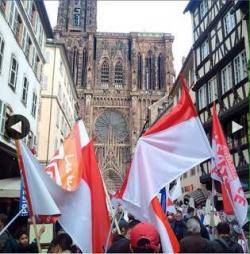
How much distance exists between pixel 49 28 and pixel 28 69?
5588 millimetres

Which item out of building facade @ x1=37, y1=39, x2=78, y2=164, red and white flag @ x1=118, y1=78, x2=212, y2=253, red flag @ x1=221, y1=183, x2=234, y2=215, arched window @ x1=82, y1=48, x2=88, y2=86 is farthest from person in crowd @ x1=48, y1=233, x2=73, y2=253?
arched window @ x1=82, y1=48, x2=88, y2=86

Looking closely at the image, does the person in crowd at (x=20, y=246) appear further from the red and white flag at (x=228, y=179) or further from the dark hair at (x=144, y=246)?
the red and white flag at (x=228, y=179)

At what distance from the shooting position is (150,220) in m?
4.64

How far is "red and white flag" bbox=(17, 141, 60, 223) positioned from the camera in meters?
4.39

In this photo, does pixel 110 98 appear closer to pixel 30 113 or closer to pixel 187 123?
pixel 30 113

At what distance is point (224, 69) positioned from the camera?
59.0 feet

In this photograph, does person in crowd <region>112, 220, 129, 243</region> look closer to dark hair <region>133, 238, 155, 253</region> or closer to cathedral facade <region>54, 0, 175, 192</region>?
dark hair <region>133, 238, 155, 253</region>

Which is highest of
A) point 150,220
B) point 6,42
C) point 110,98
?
point 110,98

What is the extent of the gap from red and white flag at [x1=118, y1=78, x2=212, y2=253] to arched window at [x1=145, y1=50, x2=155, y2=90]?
54704 mm

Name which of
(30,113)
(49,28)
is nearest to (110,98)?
(49,28)

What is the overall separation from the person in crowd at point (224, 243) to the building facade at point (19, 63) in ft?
37.9

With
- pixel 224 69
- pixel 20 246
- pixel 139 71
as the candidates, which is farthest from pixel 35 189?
pixel 139 71

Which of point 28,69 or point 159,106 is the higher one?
point 159,106

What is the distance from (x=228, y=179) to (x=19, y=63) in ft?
44.5
